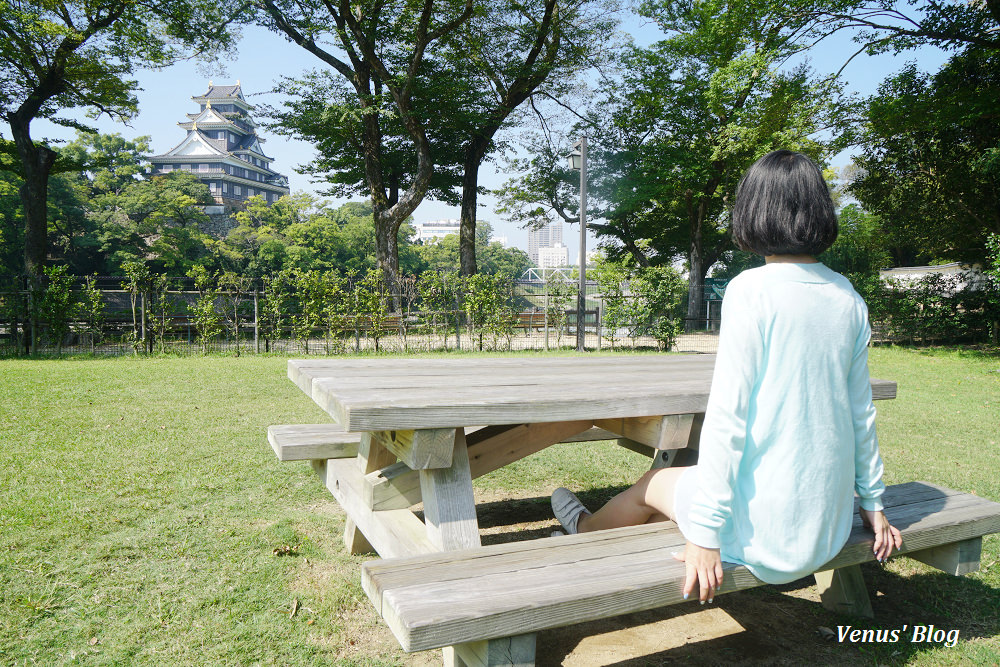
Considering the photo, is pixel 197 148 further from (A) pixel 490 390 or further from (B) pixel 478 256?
(A) pixel 490 390

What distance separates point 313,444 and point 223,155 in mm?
73663

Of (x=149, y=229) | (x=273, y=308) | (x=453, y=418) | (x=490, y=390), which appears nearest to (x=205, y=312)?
(x=273, y=308)

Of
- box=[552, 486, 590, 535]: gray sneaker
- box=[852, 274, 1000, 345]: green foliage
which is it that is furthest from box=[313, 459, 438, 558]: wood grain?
box=[852, 274, 1000, 345]: green foliage

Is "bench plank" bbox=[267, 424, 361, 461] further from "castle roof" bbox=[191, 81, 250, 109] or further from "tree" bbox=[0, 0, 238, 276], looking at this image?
"castle roof" bbox=[191, 81, 250, 109]

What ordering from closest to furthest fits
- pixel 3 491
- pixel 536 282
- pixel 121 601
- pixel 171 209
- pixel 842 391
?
pixel 842 391
pixel 121 601
pixel 3 491
pixel 536 282
pixel 171 209

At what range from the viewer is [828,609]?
98.9 inches

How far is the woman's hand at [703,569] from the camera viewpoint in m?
1.53

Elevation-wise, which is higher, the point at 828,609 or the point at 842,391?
the point at 842,391

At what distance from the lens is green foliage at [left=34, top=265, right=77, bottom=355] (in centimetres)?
1213

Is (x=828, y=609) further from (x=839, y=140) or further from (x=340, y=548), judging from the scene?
(x=839, y=140)

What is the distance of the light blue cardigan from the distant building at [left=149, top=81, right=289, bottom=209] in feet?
217

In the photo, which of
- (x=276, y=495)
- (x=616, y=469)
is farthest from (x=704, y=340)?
(x=276, y=495)

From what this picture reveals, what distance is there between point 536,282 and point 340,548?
1261 cm

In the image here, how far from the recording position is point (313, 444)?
2.80m
